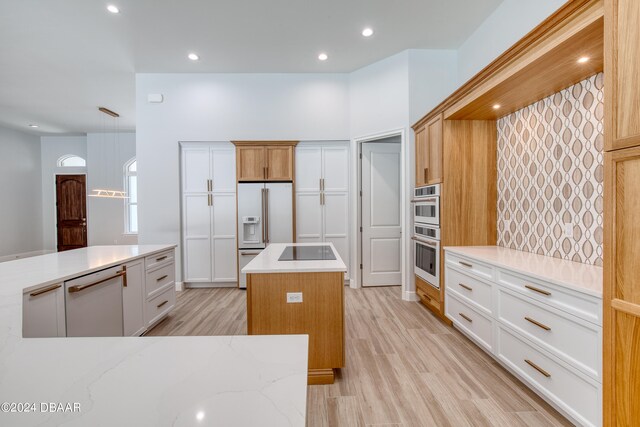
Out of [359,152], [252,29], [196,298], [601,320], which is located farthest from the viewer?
[359,152]

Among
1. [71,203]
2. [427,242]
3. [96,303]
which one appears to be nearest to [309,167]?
[427,242]

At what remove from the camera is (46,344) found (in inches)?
30.3

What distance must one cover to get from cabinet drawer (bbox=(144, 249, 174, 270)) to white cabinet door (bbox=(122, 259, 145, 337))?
8cm

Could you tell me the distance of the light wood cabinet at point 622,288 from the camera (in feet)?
4.02

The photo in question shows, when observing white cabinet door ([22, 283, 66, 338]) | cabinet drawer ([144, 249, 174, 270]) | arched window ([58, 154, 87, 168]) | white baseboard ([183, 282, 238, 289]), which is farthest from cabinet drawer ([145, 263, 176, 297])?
arched window ([58, 154, 87, 168])

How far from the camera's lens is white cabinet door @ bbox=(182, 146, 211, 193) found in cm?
445

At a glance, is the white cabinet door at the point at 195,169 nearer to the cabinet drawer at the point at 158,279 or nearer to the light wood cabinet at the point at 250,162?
the light wood cabinet at the point at 250,162

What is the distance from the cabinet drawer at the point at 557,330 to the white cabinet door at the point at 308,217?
276 centimetres

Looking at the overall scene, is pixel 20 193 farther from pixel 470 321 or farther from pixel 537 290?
pixel 537 290

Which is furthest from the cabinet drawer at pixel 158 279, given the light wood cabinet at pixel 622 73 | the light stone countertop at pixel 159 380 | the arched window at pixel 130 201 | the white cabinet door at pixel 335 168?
the arched window at pixel 130 201

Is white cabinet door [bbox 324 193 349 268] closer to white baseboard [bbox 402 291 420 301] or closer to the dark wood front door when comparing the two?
white baseboard [bbox 402 291 420 301]

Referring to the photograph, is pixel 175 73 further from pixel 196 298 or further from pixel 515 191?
pixel 515 191

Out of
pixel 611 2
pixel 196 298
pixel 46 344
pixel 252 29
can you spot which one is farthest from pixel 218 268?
pixel 611 2

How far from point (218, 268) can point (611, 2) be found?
4.69 m
